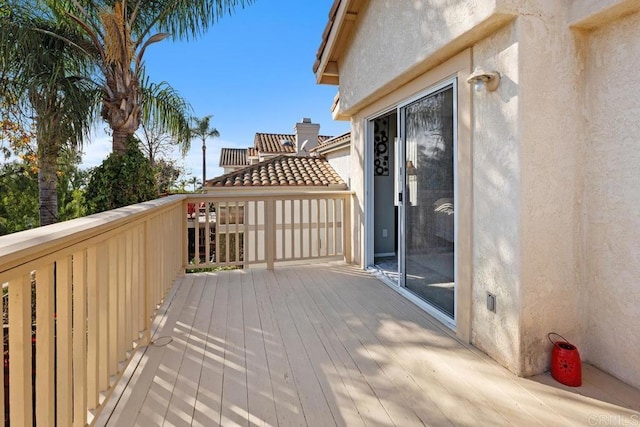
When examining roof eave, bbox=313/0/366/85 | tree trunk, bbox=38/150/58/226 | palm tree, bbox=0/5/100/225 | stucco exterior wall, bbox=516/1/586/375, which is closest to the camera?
stucco exterior wall, bbox=516/1/586/375

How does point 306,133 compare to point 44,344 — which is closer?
point 44,344

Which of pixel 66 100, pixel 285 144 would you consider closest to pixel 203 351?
pixel 66 100

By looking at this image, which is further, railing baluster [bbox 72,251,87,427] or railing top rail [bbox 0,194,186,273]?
railing baluster [bbox 72,251,87,427]

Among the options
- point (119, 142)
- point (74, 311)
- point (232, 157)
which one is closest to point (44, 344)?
point (74, 311)

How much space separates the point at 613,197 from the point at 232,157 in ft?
88.7

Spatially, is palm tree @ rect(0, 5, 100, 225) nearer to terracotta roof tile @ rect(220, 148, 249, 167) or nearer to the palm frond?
the palm frond

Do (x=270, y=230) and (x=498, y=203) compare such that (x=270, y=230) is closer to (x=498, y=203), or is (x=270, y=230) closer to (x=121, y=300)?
(x=121, y=300)

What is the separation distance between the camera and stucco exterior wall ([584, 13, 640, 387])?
197cm

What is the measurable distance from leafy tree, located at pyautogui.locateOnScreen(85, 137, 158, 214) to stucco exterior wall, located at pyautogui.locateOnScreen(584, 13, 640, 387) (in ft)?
16.8

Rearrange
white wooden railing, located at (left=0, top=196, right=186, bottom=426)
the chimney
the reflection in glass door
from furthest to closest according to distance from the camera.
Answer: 1. the chimney
2. the reflection in glass door
3. white wooden railing, located at (left=0, top=196, right=186, bottom=426)

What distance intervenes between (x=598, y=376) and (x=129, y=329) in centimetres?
301

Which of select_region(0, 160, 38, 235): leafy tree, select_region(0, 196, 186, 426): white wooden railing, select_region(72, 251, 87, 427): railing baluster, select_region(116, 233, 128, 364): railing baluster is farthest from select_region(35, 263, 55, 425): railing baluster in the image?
select_region(0, 160, 38, 235): leafy tree

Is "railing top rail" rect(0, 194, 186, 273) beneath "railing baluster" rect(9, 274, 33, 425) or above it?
above

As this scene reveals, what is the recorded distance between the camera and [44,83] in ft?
15.4
